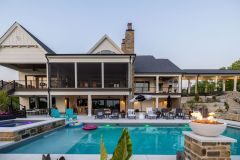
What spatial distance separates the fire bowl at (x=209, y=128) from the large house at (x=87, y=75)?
12.2 meters

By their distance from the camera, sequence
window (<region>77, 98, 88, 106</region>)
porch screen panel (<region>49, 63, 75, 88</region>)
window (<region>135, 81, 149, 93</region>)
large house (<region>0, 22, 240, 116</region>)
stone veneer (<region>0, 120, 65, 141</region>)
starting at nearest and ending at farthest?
stone veneer (<region>0, 120, 65, 141</region>), large house (<region>0, 22, 240, 116</region>), porch screen panel (<region>49, 63, 75, 88</region>), window (<region>77, 98, 88, 106</region>), window (<region>135, 81, 149, 93</region>)

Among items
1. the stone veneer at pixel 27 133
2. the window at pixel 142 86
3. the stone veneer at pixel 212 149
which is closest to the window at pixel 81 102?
the window at pixel 142 86

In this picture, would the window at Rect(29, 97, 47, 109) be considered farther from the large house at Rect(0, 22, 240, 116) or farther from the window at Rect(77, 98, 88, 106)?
the window at Rect(77, 98, 88, 106)

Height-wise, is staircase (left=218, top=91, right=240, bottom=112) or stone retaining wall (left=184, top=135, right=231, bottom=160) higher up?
stone retaining wall (left=184, top=135, right=231, bottom=160)

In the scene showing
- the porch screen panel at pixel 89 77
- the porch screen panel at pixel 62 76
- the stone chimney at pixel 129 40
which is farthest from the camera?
the porch screen panel at pixel 89 77

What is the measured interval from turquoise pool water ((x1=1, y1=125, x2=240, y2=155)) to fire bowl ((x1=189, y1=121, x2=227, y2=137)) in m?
3.66

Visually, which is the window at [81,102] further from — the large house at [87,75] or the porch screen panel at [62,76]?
the porch screen panel at [62,76]

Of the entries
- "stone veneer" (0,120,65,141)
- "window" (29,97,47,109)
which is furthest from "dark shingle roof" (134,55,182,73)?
"window" (29,97,47,109)

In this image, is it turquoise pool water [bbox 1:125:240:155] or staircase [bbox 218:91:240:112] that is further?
staircase [bbox 218:91:240:112]

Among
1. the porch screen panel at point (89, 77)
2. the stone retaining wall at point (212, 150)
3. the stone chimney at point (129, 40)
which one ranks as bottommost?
the stone retaining wall at point (212, 150)

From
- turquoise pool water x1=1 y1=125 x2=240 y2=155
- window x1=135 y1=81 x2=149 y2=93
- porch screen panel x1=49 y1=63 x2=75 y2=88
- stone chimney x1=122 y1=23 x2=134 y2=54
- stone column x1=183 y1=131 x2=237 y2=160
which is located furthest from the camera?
window x1=135 y1=81 x2=149 y2=93

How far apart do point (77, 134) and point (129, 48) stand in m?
12.5

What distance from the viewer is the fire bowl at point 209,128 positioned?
367 cm

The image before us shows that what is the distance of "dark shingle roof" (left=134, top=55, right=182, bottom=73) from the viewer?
20.1m
